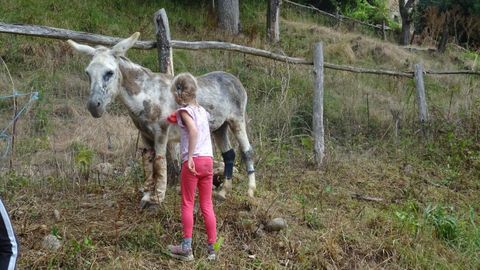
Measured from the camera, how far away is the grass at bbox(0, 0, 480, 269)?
4.80m

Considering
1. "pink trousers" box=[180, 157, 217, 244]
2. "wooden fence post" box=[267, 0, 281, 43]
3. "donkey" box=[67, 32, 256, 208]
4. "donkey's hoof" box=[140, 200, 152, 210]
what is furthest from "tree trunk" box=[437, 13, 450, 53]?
"pink trousers" box=[180, 157, 217, 244]

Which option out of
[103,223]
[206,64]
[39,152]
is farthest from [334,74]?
[103,223]

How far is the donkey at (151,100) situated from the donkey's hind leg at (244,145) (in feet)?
0.05

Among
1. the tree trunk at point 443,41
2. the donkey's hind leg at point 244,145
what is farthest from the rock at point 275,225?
the tree trunk at point 443,41

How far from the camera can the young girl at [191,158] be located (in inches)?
166

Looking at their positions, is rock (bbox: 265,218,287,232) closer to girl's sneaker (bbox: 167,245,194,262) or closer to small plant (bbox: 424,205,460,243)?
girl's sneaker (bbox: 167,245,194,262)

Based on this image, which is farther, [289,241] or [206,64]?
[206,64]

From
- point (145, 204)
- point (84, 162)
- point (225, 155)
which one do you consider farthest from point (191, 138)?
point (84, 162)

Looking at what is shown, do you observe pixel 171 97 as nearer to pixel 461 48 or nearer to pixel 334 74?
pixel 334 74

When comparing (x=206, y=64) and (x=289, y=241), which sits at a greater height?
(x=206, y=64)

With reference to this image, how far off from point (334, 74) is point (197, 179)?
703cm

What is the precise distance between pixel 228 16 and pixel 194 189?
31.8ft

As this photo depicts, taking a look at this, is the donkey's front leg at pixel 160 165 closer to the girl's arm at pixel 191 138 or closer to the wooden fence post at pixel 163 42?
the girl's arm at pixel 191 138

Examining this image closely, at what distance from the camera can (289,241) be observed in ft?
16.4
